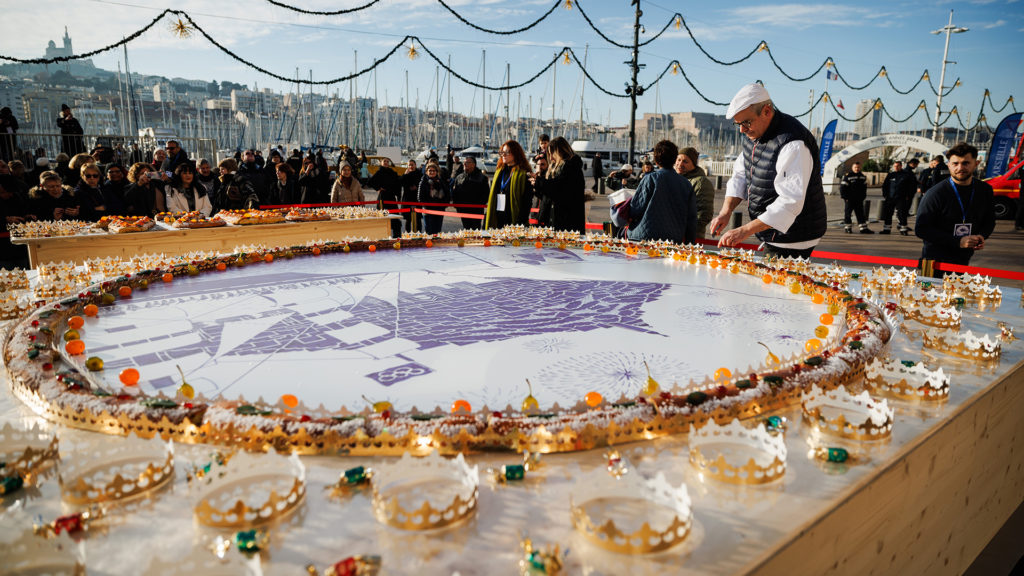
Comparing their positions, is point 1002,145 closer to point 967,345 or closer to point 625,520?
point 967,345

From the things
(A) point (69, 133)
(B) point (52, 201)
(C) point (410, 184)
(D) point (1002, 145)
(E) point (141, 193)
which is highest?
(D) point (1002, 145)

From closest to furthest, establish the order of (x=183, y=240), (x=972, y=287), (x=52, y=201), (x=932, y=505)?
(x=932, y=505)
(x=972, y=287)
(x=183, y=240)
(x=52, y=201)

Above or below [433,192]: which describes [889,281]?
below

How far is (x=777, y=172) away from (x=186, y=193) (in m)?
7.80

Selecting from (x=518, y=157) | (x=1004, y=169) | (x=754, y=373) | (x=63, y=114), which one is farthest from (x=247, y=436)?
(x=1004, y=169)

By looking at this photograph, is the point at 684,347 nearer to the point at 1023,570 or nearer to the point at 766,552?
the point at 766,552

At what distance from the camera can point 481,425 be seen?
1.72 m

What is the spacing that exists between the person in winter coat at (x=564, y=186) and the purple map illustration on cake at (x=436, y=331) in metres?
2.11

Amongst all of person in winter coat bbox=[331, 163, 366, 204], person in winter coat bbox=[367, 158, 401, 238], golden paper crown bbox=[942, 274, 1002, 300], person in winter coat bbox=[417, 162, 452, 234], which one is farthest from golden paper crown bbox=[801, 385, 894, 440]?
person in winter coat bbox=[367, 158, 401, 238]

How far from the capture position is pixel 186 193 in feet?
27.6

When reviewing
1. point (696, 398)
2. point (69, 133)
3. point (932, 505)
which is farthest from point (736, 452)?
point (69, 133)

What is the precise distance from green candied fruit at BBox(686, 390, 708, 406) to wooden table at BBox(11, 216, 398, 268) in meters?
6.11

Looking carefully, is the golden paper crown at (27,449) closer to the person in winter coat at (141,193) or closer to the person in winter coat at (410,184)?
the person in winter coat at (141,193)

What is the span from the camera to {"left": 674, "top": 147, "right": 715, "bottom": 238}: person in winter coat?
6.59 metres
